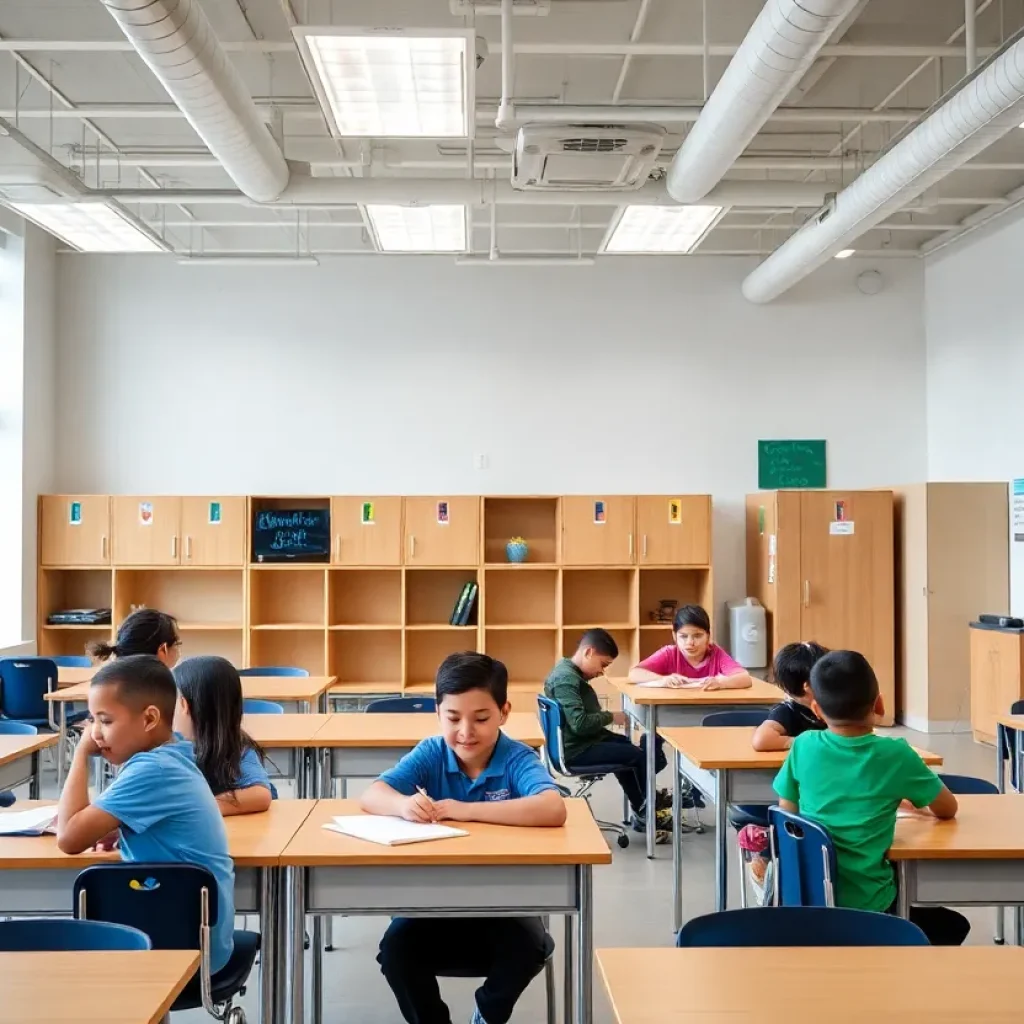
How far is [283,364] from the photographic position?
9.66 meters

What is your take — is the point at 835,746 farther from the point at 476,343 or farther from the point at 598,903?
the point at 476,343

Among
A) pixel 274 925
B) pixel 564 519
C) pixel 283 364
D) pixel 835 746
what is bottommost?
pixel 274 925

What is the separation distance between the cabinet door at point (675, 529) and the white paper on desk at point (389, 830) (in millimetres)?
6398

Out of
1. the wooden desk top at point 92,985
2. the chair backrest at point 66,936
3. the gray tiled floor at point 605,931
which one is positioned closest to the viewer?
the wooden desk top at point 92,985

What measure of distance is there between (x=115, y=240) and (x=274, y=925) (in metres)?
5.97

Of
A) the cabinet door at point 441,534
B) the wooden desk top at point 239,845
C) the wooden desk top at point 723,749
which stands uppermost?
the cabinet door at point 441,534

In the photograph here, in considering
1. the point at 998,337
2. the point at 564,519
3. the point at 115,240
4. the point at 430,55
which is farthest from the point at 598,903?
the point at 998,337

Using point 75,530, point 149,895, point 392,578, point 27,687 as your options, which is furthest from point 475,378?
point 149,895

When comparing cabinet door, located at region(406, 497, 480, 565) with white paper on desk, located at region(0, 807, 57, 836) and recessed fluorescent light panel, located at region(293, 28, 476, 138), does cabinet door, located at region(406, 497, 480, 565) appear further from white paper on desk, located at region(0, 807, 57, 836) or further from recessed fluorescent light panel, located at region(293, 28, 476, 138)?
white paper on desk, located at region(0, 807, 57, 836)

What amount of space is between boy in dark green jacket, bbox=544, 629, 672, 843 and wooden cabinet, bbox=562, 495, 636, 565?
3.63 meters

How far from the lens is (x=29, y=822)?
2.92 m

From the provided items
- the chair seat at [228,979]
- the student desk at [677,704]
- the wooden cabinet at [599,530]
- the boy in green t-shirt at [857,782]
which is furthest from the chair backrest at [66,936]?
the wooden cabinet at [599,530]

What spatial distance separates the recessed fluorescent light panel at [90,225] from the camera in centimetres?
670

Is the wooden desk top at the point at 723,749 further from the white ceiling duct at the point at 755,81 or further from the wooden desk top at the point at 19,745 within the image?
the white ceiling duct at the point at 755,81
